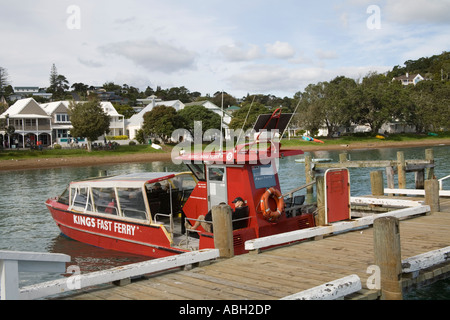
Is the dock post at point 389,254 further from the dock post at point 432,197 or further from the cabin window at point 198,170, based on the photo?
the dock post at point 432,197

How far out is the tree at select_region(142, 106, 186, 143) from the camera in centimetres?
7244

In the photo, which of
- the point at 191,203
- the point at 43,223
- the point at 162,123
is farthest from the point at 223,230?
the point at 162,123

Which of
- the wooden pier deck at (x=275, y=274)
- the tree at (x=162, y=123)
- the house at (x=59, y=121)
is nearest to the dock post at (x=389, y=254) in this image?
the wooden pier deck at (x=275, y=274)

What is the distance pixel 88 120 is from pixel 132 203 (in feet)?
179

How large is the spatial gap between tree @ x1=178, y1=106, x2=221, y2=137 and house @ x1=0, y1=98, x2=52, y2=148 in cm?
2282

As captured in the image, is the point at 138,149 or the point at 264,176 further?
the point at 138,149

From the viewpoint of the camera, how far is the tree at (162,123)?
2852 inches

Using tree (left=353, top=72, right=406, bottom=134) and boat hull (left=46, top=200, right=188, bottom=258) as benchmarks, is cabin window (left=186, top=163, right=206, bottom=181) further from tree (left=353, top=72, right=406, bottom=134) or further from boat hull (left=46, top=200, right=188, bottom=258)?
tree (left=353, top=72, right=406, bottom=134)

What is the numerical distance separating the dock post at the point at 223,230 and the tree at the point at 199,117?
239 ft

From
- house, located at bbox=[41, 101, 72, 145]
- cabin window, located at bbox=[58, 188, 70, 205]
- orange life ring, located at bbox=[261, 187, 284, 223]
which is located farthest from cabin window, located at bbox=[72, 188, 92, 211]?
house, located at bbox=[41, 101, 72, 145]

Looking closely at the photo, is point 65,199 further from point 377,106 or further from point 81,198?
point 377,106

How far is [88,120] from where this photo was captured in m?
64.4
